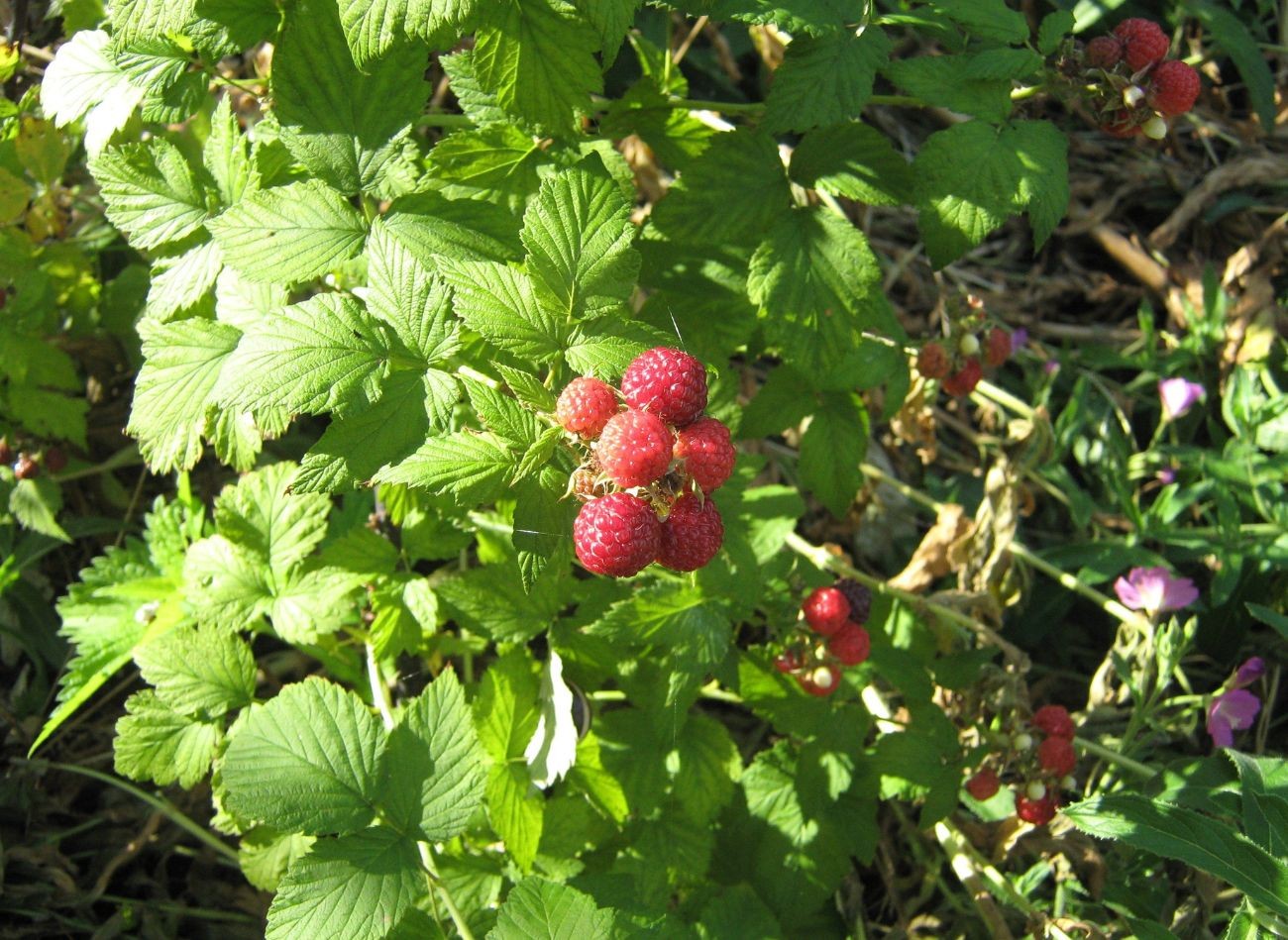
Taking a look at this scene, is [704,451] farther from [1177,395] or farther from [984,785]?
[1177,395]

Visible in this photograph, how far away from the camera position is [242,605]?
2.10 metres

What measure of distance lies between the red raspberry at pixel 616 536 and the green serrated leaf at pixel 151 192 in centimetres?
112

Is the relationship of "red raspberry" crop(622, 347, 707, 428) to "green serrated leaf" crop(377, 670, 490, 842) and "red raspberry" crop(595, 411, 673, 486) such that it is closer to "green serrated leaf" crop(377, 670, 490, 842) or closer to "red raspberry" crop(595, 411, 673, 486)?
"red raspberry" crop(595, 411, 673, 486)

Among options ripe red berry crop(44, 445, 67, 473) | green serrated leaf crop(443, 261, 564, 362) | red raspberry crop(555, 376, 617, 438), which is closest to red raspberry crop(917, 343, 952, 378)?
green serrated leaf crop(443, 261, 564, 362)

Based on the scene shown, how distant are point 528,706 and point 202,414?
82 centimetres

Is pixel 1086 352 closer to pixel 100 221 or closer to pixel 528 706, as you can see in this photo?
pixel 528 706

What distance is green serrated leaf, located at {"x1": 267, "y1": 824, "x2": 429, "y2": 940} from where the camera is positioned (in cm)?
159

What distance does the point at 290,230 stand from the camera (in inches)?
66.2

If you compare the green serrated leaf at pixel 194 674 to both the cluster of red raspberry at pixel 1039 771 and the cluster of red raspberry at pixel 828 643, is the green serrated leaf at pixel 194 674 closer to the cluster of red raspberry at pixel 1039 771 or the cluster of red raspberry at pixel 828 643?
the cluster of red raspberry at pixel 828 643

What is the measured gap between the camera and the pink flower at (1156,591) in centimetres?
253

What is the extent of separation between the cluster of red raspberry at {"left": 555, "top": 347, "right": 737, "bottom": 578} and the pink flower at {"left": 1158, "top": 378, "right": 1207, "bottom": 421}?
215 cm

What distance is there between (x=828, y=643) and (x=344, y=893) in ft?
3.50

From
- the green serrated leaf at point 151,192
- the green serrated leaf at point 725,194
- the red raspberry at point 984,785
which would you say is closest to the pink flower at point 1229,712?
the red raspberry at point 984,785

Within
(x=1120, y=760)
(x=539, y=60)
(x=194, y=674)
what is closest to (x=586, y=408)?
(x=539, y=60)
